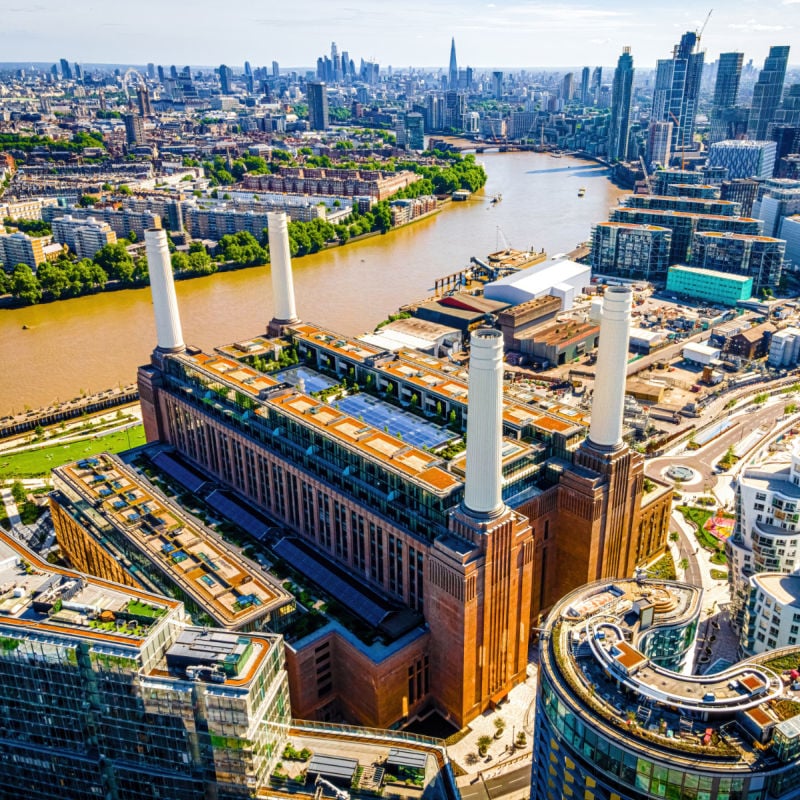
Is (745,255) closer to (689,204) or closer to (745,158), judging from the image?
(689,204)

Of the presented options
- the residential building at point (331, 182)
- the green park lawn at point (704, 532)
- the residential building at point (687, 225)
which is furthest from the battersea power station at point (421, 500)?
the residential building at point (331, 182)

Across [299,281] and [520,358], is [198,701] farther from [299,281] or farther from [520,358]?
[299,281]

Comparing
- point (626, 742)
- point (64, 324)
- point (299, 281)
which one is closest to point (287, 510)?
point (626, 742)

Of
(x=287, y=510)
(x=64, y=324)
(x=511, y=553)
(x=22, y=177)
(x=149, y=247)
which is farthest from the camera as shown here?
(x=22, y=177)

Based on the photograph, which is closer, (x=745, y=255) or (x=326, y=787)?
(x=326, y=787)

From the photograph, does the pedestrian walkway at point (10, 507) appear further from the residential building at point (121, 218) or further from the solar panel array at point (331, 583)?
the residential building at point (121, 218)

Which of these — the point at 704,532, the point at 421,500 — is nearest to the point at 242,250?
the point at 704,532

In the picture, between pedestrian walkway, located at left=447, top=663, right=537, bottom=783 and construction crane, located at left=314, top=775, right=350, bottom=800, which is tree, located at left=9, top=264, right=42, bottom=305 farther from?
construction crane, located at left=314, top=775, right=350, bottom=800
